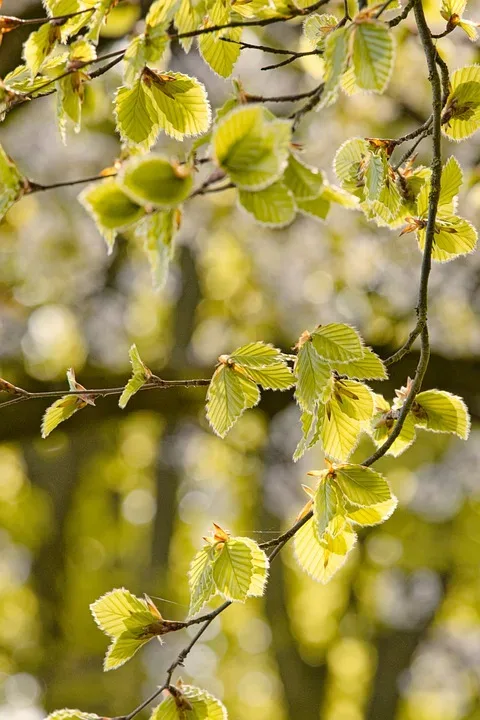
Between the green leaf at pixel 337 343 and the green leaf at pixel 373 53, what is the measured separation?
0.30m

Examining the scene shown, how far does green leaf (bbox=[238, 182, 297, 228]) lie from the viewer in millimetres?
666

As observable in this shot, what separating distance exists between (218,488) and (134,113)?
8.92 metres

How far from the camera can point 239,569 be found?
0.98m

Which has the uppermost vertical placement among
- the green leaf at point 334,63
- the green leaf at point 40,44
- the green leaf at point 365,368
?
the green leaf at point 334,63

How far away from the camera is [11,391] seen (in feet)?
3.42

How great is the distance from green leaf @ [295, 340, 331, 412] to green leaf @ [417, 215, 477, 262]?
0.23m

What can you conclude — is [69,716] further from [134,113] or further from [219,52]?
[219,52]

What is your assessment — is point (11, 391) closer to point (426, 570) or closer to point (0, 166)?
point (0, 166)

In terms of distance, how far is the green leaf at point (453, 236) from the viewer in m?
1.06

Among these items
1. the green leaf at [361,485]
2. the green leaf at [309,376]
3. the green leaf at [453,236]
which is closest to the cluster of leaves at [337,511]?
the green leaf at [361,485]

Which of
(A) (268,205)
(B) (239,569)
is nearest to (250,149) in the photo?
(A) (268,205)

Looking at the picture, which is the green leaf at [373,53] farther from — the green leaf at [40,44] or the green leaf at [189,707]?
the green leaf at [189,707]

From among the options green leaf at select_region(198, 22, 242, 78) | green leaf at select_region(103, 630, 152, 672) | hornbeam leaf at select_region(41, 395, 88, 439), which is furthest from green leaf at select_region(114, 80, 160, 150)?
green leaf at select_region(103, 630, 152, 672)

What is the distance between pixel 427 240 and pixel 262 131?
32 cm
